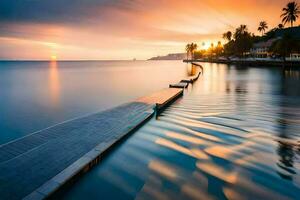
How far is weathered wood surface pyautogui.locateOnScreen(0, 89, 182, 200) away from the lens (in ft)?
16.1

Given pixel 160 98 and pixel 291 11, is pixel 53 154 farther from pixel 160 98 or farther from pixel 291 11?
pixel 291 11

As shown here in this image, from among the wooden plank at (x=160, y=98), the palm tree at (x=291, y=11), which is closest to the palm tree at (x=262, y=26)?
the palm tree at (x=291, y=11)

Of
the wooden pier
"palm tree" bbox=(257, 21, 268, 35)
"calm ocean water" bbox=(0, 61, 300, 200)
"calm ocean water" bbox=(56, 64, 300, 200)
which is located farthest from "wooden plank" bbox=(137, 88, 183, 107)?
"palm tree" bbox=(257, 21, 268, 35)

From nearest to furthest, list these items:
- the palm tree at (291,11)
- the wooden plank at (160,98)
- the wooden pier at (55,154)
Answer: the wooden pier at (55,154) → the wooden plank at (160,98) → the palm tree at (291,11)

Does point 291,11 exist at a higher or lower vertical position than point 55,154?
higher

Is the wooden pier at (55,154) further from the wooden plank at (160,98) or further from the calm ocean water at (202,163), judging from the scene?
the wooden plank at (160,98)

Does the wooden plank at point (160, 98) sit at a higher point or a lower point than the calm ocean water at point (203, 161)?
higher

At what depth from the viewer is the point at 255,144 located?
7.59m

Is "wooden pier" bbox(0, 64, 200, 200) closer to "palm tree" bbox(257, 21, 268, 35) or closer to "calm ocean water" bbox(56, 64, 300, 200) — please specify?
"calm ocean water" bbox(56, 64, 300, 200)

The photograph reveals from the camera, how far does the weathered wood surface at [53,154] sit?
4.91 metres

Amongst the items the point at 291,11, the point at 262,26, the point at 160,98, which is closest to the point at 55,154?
the point at 160,98

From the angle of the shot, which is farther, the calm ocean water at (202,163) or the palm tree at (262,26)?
the palm tree at (262,26)

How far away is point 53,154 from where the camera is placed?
6738 mm

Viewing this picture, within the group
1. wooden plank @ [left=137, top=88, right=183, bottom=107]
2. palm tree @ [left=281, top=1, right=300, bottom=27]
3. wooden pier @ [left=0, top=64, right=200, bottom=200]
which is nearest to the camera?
wooden pier @ [left=0, top=64, right=200, bottom=200]
